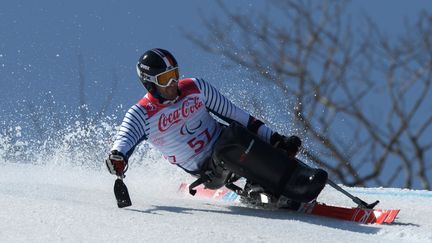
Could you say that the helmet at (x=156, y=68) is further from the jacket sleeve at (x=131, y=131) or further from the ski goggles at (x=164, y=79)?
the jacket sleeve at (x=131, y=131)

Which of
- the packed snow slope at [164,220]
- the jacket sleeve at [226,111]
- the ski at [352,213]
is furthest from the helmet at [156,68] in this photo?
the ski at [352,213]

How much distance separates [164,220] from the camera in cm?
438

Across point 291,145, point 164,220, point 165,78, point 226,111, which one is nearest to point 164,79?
point 165,78

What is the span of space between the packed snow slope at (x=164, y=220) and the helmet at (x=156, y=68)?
819 millimetres

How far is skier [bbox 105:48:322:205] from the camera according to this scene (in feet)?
17.9

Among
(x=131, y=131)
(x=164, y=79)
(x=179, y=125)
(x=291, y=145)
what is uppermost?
(x=291, y=145)

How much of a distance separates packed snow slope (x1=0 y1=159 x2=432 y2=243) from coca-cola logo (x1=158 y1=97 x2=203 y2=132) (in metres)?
0.54

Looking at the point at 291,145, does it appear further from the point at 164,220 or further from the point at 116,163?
the point at 164,220

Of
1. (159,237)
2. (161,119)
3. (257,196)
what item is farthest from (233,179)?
(159,237)

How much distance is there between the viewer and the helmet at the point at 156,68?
5457 mm

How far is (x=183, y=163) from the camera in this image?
582 cm

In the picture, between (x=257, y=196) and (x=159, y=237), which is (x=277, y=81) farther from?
(x=159, y=237)

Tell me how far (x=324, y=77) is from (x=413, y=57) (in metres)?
1.79

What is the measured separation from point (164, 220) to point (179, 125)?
52.6 inches
